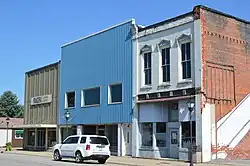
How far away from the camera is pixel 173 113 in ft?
96.7

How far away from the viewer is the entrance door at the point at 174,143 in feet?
93.7

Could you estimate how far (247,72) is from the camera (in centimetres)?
3038

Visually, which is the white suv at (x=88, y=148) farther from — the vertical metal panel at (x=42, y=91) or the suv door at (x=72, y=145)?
the vertical metal panel at (x=42, y=91)

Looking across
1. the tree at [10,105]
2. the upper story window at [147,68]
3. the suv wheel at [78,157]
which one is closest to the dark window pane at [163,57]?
the upper story window at [147,68]

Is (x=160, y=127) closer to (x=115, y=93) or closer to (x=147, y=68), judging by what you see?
(x=147, y=68)

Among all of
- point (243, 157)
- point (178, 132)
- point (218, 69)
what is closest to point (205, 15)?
point (218, 69)

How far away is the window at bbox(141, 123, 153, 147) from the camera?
30836mm

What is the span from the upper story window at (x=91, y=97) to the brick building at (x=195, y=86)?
565 cm

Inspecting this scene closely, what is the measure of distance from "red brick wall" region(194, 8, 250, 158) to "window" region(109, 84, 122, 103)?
892 centimetres

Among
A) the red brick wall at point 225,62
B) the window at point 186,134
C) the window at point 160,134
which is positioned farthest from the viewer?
the window at point 160,134

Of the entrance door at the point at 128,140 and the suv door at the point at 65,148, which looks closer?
the suv door at the point at 65,148

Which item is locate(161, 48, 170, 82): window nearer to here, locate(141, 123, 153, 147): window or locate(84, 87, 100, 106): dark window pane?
locate(141, 123, 153, 147): window

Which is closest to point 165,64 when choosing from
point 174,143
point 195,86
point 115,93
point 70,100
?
point 195,86

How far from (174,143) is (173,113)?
2.08m
